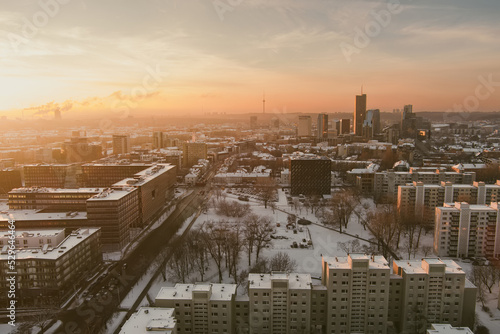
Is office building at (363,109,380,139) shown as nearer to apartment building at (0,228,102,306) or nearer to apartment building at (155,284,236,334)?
apartment building at (0,228,102,306)

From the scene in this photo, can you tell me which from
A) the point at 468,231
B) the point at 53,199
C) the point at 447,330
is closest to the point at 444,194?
the point at 468,231

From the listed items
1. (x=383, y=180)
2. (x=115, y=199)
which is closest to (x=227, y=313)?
(x=115, y=199)

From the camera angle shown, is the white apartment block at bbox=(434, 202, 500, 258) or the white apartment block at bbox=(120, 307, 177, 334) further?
the white apartment block at bbox=(434, 202, 500, 258)

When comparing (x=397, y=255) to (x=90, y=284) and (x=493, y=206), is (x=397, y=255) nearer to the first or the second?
(x=493, y=206)

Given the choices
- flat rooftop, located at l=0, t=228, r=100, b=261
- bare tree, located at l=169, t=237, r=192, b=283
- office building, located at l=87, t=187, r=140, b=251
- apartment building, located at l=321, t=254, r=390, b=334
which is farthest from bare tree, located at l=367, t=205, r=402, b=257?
flat rooftop, located at l=0, t=228, r=100, b=261

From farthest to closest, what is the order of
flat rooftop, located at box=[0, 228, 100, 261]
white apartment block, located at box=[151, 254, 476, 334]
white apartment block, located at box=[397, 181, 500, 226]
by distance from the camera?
white apartment block, located at box=[397, 181, 500, 226]
flat rooftop, located at box=[0, 228, 100, 261]
white apartment block, located at box=[151, 254, 476, 334]

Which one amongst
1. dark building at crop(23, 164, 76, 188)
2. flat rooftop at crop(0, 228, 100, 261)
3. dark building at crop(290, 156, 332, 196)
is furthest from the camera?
dark building at crop(23, 164, 76, 188)
